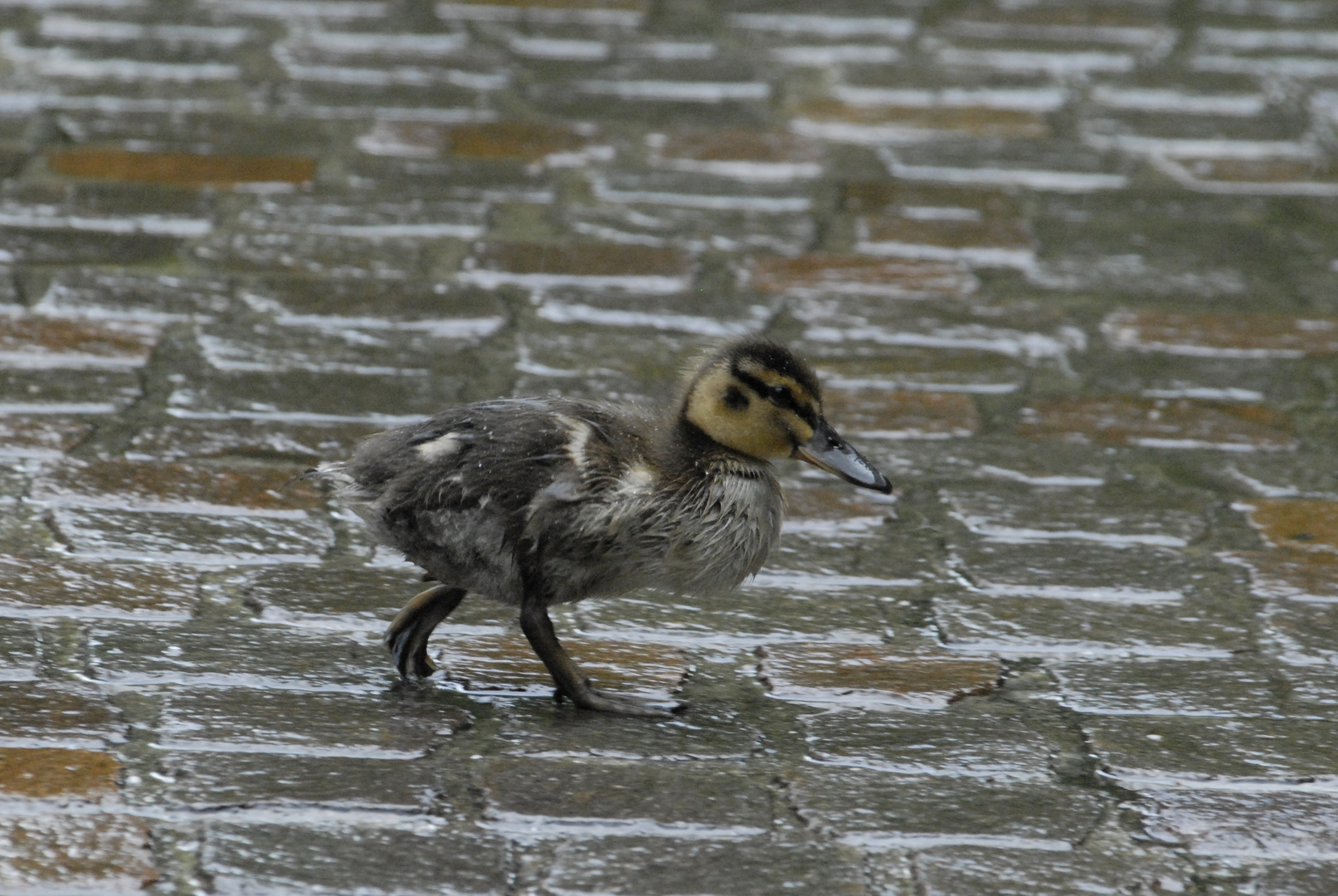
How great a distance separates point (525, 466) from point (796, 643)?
73 centimetres

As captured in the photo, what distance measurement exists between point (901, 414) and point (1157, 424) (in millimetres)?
678

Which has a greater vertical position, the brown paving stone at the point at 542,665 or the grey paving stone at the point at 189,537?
the grey paving stone at the point at 189,537

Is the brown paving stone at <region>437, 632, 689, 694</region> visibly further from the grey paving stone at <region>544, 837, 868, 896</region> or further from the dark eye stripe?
the grey paving stone at <region>544, 837, 868, 896</region>

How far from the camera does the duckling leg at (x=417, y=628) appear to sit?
348cm

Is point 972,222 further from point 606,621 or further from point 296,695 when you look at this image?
point 296,695

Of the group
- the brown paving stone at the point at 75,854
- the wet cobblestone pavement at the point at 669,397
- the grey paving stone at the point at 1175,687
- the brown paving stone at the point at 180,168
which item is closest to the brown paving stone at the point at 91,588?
the wet cobblestone pavement at the point at 669,397

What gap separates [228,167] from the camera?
6.42m

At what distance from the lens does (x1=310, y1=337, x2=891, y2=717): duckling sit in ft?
11.0

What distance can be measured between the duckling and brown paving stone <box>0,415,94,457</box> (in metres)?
1.16

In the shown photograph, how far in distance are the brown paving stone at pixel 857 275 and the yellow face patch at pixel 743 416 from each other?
2248 millimetres

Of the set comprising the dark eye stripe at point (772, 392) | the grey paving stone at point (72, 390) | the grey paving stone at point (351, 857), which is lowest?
the grey paving stone at point (351, 857)

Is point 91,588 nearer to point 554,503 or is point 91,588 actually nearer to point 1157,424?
point 554,503

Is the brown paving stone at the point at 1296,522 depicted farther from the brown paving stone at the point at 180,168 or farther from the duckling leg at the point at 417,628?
the brown paving stone at the point at 180,168

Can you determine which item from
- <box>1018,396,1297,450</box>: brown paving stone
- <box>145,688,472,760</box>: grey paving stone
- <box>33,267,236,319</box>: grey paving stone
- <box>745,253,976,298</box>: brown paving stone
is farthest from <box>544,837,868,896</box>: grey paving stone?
<box>745,253,976,298</box>: brown paving stone
